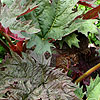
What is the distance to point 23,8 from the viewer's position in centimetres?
66

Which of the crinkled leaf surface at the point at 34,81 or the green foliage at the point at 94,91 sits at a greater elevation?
the crinkled leaf surface at the point at 34,81

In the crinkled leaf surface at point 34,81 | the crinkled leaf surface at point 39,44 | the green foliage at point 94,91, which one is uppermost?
the crinkled leaf surface at point 39,44

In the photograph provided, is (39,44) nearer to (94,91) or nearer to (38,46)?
(38,46)

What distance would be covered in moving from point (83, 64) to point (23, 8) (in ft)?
1.57

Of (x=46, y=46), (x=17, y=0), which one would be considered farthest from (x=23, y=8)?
(x=46, y=46)

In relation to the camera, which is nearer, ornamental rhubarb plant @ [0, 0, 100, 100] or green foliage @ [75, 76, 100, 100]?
ornamental rhubarb plant @ [0, 0, 100, 100]

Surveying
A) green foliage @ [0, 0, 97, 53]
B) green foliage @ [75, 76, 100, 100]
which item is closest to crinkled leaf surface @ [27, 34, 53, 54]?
green foliage @ [0, 0, 97, 53]

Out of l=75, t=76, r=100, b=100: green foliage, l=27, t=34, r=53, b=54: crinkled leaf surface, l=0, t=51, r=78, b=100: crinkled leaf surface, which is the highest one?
l=27, t=34, r=53, b=54: crinkled leaf surface

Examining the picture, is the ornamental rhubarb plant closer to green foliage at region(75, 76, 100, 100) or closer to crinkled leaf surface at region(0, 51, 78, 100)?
crinkled leaf surface at region(0, 51, 78, 100)

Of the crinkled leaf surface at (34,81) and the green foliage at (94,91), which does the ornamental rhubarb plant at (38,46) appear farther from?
the green foliage at (94,91)

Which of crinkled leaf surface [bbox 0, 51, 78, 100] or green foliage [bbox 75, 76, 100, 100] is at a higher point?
crinkled leaf surface [bbox 0, 51, 78, 100]

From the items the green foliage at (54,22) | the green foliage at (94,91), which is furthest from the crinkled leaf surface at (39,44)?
the green foliage at (94,91)

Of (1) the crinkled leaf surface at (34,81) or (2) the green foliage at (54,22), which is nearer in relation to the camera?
(1) the crinkled leaf surface at (34,81)

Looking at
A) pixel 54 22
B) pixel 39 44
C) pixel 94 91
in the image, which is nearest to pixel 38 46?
pixel 39 44
